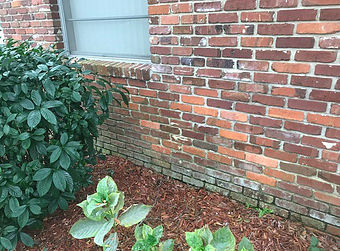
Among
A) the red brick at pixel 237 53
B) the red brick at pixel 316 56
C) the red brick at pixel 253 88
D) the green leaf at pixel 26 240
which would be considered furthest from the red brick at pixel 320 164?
the green leaf at pixel 26 240

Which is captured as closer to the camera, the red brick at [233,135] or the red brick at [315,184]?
A: the red brick at [315,184]

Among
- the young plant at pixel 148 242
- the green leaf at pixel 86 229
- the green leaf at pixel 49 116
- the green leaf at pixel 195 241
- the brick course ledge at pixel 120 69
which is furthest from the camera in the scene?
the brick course ledge at pixel 120 69

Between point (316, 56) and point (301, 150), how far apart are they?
64cm

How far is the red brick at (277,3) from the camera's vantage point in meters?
1.73

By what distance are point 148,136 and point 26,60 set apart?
127 centimetres

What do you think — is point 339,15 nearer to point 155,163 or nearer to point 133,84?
point 133,84

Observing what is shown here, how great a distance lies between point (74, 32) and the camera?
355 centimetres

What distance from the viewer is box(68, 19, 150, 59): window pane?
9.39 feet

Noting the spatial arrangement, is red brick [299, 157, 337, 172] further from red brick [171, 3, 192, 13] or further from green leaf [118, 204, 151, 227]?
red brick [171, 3, 192, 13]

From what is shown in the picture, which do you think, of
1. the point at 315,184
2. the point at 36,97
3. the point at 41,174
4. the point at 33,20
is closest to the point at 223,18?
the point at 315,184

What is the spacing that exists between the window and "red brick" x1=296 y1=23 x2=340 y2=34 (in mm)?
1490

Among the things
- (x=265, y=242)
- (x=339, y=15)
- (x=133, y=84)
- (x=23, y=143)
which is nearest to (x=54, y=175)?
(x=23, y=143)

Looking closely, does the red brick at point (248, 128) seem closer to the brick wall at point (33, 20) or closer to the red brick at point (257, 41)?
the red brick at point (257, 41)

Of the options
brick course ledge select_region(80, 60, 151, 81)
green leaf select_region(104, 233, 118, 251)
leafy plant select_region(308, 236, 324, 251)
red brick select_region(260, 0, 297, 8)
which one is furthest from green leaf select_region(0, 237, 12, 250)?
red brick select_region(260, 0, 297, 8)
